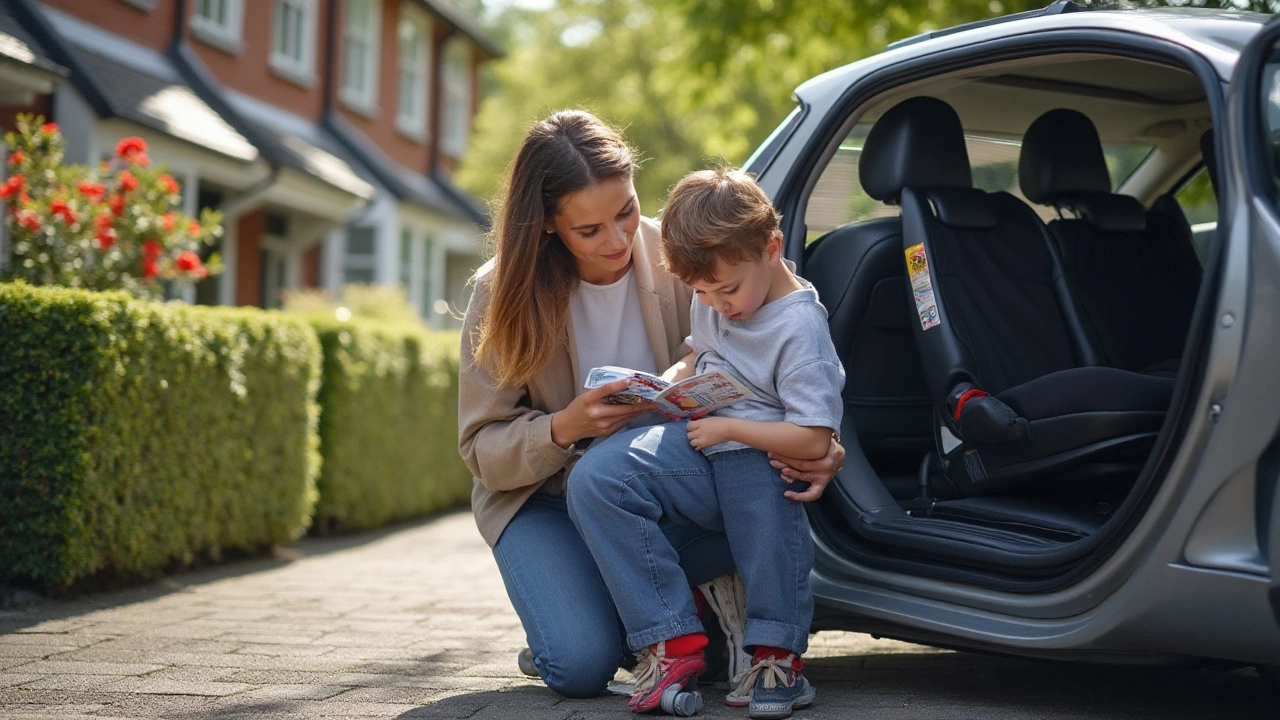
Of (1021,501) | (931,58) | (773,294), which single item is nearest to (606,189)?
(773,294)

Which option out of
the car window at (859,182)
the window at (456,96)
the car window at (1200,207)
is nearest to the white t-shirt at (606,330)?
the car window at (859,182)

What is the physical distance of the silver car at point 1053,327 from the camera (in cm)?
297

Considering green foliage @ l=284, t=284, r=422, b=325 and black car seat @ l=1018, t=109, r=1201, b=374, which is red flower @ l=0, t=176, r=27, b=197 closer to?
green foliage @ l=284, t=284, r=422, b=325

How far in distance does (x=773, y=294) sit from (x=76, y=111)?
963cm

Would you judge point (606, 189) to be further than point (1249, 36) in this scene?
Yes

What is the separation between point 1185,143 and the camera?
511 centimetres

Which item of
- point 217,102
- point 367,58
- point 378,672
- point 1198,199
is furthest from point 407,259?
point 378,672

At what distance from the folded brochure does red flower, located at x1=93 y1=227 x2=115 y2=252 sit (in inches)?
222

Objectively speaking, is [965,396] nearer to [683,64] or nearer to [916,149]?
[916,149]

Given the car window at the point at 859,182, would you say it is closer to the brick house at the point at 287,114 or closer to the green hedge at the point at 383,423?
the green hedge at the point at 383,423

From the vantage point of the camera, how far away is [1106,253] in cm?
473

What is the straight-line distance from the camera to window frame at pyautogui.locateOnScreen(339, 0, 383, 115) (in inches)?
762

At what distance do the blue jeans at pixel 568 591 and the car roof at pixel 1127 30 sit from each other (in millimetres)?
1499

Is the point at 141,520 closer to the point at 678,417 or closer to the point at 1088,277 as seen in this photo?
the point at 678,417
